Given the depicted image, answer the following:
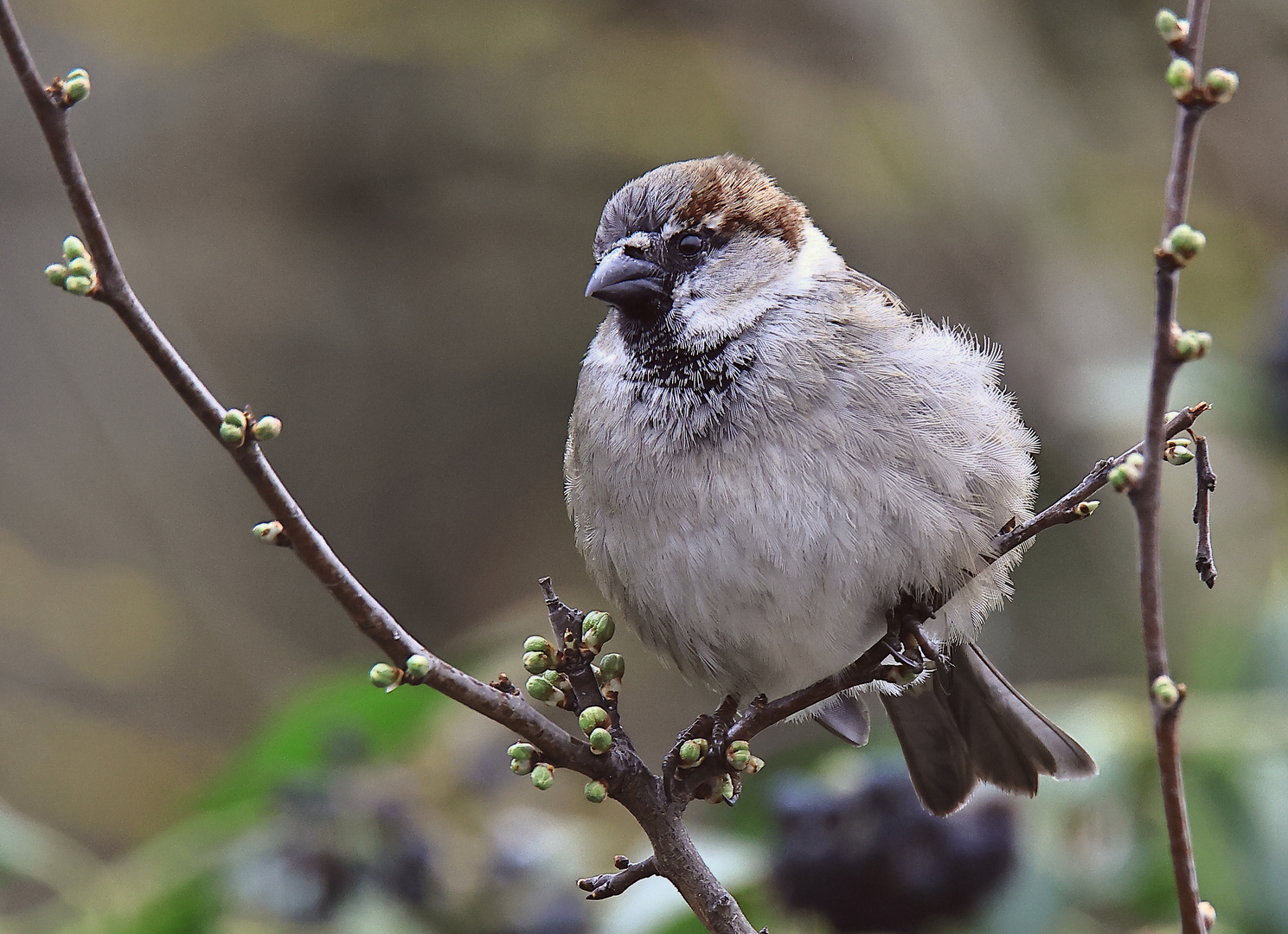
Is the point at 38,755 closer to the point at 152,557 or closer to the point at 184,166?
the point at 152,557

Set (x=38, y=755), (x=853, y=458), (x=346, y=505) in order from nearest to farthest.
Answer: (x=853, y=458) < (x=38, y=755) < (x=346, y=505)

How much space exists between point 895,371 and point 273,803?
1296 millimetres

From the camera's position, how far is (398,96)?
489 cm

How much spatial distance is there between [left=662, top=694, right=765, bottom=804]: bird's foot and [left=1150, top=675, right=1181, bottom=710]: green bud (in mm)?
490

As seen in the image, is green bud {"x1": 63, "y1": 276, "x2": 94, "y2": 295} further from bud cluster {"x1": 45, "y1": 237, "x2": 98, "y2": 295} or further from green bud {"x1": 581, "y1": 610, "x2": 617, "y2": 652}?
green bud {"x1": 581, "y1": 610, "x2": 617, "y2": 652}

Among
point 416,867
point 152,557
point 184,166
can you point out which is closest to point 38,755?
point 152,557

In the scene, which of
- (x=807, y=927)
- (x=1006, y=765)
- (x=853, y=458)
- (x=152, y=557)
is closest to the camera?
(x=853, y=458)

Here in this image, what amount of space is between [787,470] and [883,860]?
0.74m

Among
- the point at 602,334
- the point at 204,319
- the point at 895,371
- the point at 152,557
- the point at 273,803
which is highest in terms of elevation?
the point at 204,319

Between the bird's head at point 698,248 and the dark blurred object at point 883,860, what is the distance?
0.84 m

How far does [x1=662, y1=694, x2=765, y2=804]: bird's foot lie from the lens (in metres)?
1.41

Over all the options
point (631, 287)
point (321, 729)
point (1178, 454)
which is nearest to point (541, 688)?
point (1178, 454)

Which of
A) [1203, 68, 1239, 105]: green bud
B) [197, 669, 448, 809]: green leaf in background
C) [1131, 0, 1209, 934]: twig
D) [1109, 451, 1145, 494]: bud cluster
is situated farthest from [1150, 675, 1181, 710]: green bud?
[197, 669, 448, 809]: green leaf in background

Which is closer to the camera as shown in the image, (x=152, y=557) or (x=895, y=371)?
(x=895, y=371)
